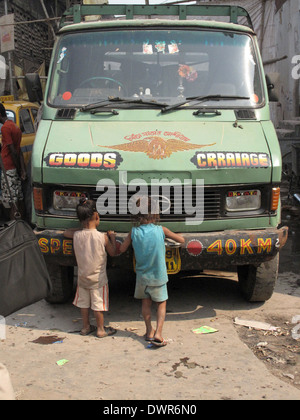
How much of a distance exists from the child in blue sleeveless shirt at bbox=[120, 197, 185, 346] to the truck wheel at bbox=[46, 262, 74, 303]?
36.9 inches

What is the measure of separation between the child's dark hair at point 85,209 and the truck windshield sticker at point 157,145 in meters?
0.52

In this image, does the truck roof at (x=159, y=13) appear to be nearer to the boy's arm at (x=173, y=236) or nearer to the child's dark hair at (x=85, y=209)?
the child's dark hair at (x=85, y=209)

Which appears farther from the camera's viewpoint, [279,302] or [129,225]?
[279,302]

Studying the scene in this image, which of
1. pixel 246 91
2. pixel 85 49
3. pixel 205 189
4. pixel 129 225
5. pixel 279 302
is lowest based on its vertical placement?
pixel 279 302

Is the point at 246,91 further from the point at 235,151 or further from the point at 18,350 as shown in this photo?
the point at 18,350

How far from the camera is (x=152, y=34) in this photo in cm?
522

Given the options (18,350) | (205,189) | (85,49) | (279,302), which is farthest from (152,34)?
(18,350)

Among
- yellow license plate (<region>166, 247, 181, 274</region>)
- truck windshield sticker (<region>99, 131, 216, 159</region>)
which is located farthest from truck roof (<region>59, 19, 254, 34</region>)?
yellow license plate (<region>166, 247, 181, 274</region>)

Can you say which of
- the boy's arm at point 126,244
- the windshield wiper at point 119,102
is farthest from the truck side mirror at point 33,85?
the boy's arm at point 126,244

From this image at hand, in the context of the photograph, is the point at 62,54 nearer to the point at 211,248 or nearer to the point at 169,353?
the point at 211,248

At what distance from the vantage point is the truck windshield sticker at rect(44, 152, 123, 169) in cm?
420

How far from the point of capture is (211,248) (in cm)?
422

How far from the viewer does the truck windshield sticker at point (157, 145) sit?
4266 millimetres

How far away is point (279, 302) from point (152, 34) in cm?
287
